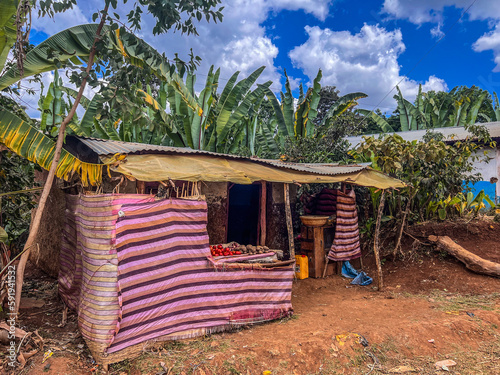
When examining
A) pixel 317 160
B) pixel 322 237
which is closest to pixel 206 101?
pixel 317 160

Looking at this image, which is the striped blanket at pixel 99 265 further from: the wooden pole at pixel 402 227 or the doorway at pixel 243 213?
the wooden pole at pixel 402 227

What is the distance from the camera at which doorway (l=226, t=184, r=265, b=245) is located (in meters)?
7.77

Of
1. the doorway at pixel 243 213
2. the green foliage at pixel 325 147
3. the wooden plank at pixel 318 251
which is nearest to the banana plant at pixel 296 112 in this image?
the green foliage at pixel 325 147

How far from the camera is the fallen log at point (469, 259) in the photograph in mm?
6609

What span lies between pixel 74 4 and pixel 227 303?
4.27 metres

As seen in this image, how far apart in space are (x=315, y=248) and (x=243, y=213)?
178 cm

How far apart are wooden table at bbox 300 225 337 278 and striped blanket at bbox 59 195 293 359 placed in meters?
2.63

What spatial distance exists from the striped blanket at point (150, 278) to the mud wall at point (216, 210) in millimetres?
1619

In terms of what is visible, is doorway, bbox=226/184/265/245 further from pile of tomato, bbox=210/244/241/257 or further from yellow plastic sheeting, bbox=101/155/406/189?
pile of tomato, bbox=210/244/241/257

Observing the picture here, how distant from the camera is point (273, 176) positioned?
539cm

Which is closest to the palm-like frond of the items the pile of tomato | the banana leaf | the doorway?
the pile of tomato

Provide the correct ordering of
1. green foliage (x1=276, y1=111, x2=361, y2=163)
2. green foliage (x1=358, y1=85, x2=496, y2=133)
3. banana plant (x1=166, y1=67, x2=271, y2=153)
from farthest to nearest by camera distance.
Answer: green foliage (x1=358, y1=85, x2=496, y2=133) < green foliage (x1=276, y1=111, x2=361, y2=163) < banana plant (x1=166, y1=67, x2=271, y2=153)

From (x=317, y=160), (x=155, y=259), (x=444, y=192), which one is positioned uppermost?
(x=317, y=160)

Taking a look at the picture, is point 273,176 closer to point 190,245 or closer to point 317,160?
point 190,245
